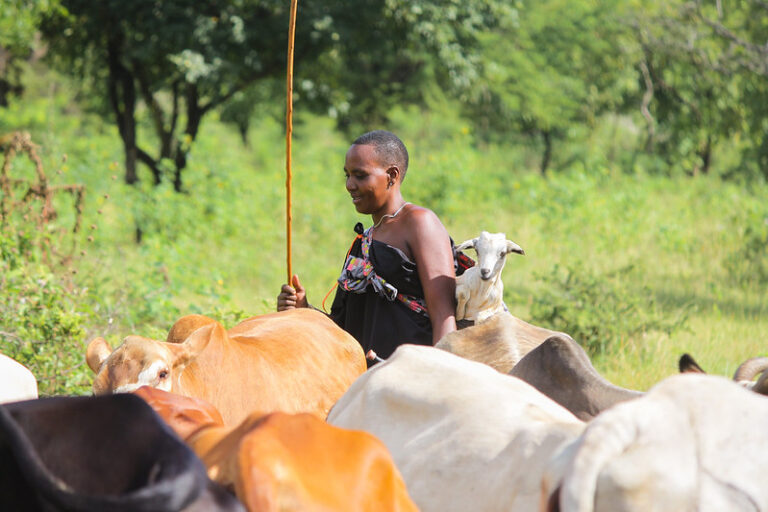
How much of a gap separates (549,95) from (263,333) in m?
15.2

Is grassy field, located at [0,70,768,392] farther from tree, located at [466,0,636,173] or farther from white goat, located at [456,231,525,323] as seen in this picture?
tree, located at [466,0,636,173]

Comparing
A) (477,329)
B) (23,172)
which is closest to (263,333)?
(477,329)

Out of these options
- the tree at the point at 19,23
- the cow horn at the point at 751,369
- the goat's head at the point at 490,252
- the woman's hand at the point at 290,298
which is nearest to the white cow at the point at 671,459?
the cow horn at the point at 751,369

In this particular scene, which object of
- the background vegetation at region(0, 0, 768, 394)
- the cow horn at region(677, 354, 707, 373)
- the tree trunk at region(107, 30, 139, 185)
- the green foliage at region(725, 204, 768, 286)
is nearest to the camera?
the cow horn at region(677, 354, 707, 373)

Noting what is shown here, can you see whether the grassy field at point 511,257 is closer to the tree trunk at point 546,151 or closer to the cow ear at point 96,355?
the cow ear at point 96,355

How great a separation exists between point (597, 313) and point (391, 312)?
2896 mm

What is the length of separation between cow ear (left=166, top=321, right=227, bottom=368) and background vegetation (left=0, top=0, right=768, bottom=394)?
1.91m

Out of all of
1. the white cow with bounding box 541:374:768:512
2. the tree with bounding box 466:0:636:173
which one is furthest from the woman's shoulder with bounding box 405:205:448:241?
the tree with bounding box 466:0:636:173

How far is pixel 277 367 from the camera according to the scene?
305 centimetres

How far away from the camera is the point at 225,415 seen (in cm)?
280

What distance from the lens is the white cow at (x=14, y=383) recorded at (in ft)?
8.45

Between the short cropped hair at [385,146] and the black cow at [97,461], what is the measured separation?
2287 mm

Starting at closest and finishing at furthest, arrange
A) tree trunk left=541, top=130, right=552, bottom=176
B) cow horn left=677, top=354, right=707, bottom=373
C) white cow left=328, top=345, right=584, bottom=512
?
white cow left=328, top=345, right=584, bottom=512 < cow horn left=677, top=354, right=707, bottom=373 < tree trunk left=541, top=130, right=552, bottom=176

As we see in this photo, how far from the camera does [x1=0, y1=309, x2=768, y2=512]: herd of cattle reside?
162cm
